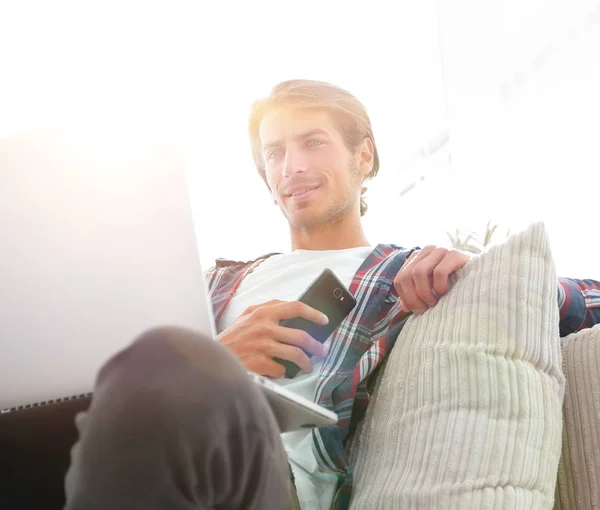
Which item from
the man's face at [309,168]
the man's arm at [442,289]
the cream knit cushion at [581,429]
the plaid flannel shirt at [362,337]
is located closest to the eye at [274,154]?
the man's face at [309,168]

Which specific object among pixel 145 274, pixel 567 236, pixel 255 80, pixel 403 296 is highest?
pixel 255 80

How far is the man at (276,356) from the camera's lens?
1.01 feet

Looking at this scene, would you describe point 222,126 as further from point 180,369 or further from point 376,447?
point 180,369

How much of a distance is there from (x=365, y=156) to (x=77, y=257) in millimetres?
1046

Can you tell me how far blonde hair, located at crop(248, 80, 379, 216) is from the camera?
4.48 ft

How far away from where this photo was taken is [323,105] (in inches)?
53.7

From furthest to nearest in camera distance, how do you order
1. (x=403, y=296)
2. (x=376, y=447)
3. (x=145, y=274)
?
1. (x=403, y=296)
2. (x=376, y=447)
3. (x=145, y=274)

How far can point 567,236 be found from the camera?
1776 millimetres

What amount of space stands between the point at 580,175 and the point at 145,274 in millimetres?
1599

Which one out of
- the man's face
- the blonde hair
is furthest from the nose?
the blonde hair

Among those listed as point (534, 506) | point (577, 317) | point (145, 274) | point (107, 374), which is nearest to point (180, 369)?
point (107, 374)

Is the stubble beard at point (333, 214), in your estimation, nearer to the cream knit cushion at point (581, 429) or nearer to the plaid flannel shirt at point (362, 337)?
the plaid flannel shirt at point (362, 337)

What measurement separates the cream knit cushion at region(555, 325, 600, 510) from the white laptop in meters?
0.47

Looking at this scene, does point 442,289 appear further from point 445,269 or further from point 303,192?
point 303,192
